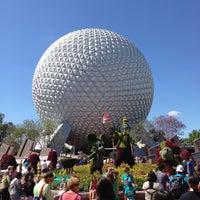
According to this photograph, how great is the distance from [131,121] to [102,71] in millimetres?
7296

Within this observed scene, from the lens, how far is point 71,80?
30594 mm

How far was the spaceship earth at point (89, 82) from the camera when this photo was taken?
1208 inches

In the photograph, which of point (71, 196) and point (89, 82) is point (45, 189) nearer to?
point (71, 196)

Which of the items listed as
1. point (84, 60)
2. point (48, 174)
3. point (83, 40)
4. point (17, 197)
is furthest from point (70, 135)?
→ point (48, 174)

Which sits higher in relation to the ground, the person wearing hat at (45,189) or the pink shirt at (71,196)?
A: the person wearing hat at (45,189)

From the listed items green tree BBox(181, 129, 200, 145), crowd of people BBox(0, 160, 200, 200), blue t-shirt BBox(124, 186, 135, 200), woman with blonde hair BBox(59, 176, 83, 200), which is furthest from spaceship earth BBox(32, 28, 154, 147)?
green tree BBox(181, 129, 200, 145)

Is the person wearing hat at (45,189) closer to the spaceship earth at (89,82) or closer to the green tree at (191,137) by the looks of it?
the spaceship earth at (89,82)

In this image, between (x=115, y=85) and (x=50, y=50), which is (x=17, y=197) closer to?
(x=115, y=85)

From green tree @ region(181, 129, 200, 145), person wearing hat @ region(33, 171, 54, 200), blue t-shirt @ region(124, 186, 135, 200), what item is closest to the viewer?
person wearing hat @ region(33, 171, 54, 200)

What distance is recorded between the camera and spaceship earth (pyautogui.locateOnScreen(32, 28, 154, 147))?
30672 mm

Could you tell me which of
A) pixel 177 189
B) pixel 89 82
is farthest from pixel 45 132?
pixel 177 189

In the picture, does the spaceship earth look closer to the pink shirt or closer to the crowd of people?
the crowd of people

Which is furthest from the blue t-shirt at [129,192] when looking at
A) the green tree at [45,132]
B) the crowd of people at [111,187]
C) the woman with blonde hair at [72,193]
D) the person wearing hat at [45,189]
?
the green tree at [45,132]

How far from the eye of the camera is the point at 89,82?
30594 mm
